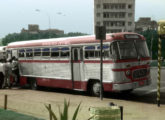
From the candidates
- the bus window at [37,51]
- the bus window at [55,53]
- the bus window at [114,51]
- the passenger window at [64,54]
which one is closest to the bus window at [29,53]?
the bus window at [37,51]

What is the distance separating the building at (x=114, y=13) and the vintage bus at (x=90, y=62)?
373ft

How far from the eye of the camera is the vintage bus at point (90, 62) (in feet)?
45.8

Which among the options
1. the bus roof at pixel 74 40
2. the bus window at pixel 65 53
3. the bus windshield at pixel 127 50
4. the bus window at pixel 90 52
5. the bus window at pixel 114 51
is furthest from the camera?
the bus window at pixel 65 53

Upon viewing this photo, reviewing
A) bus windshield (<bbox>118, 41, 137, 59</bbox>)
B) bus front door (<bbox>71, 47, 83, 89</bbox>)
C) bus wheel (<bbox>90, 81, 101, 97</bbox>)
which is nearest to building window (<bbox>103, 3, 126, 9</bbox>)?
bus front door (<bbox>71, 47, 83, 89</bbox>)

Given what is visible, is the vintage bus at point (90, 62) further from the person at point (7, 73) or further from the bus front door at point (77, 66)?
the person at point (7, 73)

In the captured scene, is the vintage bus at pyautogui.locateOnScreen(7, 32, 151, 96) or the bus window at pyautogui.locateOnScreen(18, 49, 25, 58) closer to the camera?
the vintage bus at pyautogui.locateOnScreen(7, 32, 151, 96)

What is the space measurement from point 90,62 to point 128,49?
1863 mm

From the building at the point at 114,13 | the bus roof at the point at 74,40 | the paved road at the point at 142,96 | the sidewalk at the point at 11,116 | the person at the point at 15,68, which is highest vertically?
the building at the point at 114,13

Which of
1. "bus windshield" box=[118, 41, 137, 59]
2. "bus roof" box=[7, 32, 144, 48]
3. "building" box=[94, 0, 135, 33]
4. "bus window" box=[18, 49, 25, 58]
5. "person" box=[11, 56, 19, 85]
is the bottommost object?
"person" box=[11, 56, 19, 85]

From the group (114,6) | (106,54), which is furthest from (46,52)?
(114,6)

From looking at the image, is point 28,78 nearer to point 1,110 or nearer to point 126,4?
point 1,110

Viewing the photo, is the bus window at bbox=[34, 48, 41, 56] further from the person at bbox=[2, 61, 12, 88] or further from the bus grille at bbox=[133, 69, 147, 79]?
the bus grille at bbox=[133, 69, 147, 79]

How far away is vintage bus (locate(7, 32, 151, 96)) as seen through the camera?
A: 45.8 ft

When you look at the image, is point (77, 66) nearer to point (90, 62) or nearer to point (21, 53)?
point (90, 62)
